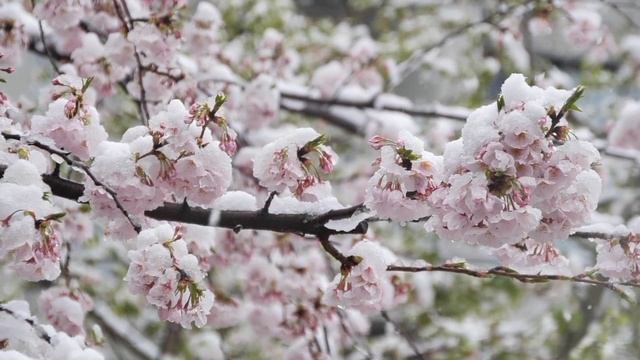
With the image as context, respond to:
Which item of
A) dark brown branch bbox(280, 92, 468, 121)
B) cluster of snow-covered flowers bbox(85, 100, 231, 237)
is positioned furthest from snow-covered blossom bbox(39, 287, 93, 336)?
dark brown branch bbox(280, 92, 468, 121)

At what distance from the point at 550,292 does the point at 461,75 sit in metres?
1.58

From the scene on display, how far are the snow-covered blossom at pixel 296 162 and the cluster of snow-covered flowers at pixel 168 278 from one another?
0.66 ft

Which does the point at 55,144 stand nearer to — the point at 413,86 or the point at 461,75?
the point at 461,75

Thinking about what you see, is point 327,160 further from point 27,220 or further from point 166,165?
point 27,220


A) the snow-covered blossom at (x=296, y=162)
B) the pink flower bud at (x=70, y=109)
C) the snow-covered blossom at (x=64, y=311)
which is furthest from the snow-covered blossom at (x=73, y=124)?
the snow-covered blossom at (x=64, y=311)

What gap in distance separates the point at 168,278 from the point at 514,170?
23.5 inches

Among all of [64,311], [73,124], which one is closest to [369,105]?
[64,311]

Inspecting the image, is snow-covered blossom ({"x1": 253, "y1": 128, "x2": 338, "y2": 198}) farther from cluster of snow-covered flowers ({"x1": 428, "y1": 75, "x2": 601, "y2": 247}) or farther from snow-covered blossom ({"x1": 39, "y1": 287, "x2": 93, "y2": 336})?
snow-covered blossom ({"x1": 39, "y1": 287, "x2": 93, "y2": 336})

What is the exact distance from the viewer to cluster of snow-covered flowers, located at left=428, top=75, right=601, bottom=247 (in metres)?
1.05

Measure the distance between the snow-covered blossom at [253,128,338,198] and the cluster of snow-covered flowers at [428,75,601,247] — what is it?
233 mm

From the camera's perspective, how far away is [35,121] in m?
1.38

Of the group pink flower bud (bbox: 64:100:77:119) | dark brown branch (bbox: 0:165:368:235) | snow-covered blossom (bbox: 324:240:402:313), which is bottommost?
snow-covered blossom (bbox: 324:240:402:313)

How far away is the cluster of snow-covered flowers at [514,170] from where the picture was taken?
3.44ft

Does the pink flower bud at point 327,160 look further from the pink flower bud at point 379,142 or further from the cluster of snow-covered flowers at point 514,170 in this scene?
the cluster of snow-covered flowers at point 514,170
